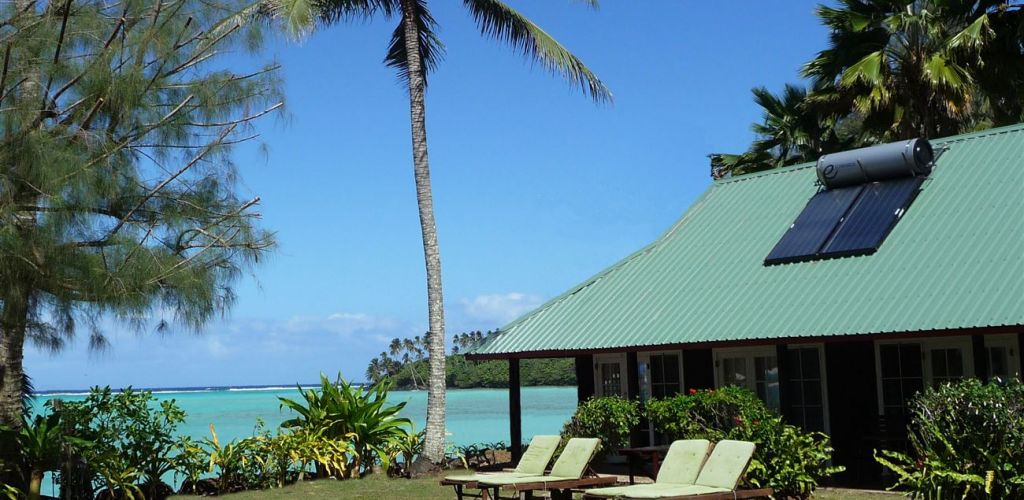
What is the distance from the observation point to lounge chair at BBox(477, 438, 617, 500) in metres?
13.9

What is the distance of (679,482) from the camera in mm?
12812

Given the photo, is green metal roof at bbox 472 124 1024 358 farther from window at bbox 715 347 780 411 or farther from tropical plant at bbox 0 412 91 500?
tropical plant at bbox 0 412 91 500

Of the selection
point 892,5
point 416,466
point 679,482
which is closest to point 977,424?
point 679,482

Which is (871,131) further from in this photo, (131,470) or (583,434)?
(131,470)

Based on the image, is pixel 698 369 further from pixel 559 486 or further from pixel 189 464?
pixel 189 464

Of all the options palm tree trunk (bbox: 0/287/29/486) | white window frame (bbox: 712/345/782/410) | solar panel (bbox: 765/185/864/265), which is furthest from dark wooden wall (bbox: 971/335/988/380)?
palm tree trunk (bbox: 0/287/29/486)

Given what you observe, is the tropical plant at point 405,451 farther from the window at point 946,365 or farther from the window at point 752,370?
the window at point 946,365

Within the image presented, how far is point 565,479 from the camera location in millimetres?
14234

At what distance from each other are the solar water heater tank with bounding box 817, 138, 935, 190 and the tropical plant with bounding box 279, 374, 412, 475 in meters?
8.95

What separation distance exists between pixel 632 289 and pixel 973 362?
618 cm

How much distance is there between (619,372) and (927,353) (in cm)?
Answer: 592

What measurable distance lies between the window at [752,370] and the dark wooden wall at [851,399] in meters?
1.11

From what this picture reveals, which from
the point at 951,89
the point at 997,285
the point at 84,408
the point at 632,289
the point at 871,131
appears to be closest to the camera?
the point at 997,285

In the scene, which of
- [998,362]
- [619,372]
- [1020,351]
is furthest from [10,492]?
[1020,351]
